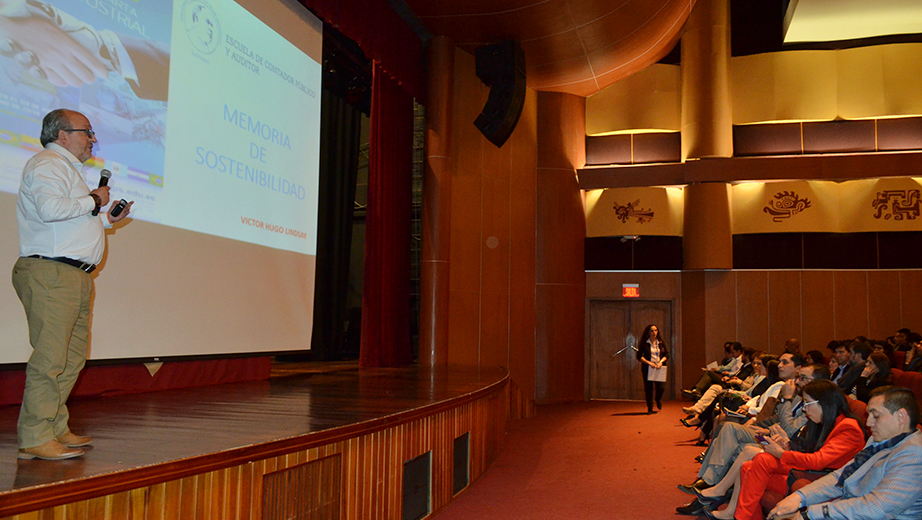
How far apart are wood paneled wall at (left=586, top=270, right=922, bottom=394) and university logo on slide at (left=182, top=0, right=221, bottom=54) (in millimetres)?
7400

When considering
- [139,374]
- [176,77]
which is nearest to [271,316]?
[139,374]

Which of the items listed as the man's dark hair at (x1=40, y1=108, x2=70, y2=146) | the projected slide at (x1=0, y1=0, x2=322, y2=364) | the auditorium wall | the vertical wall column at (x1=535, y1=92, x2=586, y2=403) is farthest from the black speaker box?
the man's dark hair at (x1=40, y1=108, x2=70, y2=146)

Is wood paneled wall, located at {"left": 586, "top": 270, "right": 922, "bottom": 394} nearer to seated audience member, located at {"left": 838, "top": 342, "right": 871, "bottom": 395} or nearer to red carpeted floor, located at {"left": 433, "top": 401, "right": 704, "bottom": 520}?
red carpeted floor, located at {"left": 433, "top": 401, "right": 704, "bottom": 520}

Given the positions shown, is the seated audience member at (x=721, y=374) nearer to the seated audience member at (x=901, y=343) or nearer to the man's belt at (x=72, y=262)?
the seated audience member at (x=901, y=343)

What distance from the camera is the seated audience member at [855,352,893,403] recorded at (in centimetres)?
407

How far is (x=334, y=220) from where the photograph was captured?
27.1ft

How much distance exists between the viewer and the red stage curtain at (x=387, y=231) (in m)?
6.92

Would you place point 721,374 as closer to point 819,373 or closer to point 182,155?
point 819,373

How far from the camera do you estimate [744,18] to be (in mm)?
9977

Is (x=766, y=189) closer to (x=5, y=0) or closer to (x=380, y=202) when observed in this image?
(x=380, y=202)

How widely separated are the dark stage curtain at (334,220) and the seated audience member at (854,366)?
5.40 m

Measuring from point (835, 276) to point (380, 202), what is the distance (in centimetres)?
661

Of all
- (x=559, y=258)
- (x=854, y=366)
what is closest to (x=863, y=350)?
(x=854, y=366)

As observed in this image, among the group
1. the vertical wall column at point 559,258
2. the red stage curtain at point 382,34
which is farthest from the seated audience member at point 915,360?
the red stage curtain at point 382,34
